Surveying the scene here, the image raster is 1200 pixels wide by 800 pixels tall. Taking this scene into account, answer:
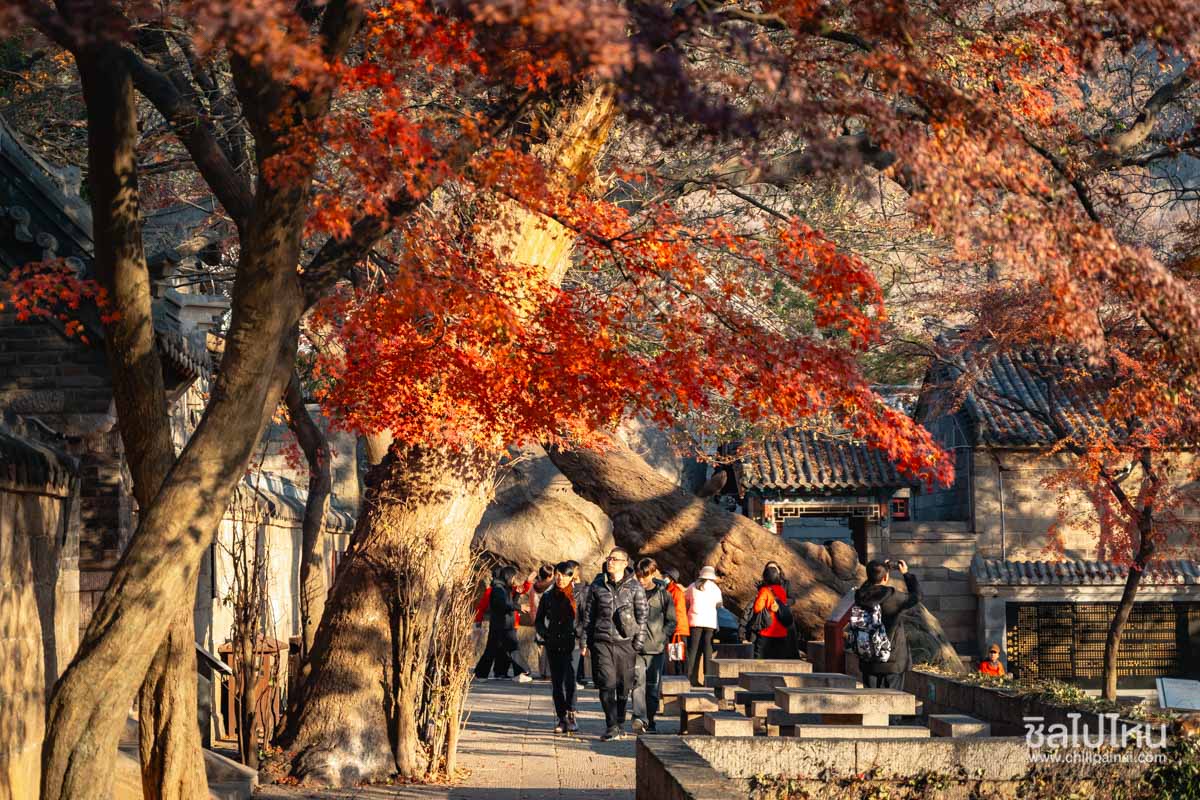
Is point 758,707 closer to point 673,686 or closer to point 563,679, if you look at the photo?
point 673,686

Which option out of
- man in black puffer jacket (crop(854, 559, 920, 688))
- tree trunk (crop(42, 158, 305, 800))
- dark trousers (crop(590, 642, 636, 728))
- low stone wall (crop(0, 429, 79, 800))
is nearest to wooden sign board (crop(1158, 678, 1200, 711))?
man in black puffer jacket (crop(854, 559, 920, 688))

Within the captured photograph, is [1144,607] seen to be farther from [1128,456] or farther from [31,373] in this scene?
[31,373]

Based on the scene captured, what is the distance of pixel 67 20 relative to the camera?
24.4ft

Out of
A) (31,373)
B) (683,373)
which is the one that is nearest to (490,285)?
(683,373)

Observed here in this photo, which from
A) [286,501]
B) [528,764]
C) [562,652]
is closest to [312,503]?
[562,652]

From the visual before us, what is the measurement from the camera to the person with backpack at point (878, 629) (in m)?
14.3

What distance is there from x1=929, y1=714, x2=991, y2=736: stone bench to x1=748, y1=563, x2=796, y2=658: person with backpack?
24.6ft

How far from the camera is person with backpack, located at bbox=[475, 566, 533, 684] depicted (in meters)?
23.8

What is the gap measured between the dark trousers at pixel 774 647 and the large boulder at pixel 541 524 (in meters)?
11.3

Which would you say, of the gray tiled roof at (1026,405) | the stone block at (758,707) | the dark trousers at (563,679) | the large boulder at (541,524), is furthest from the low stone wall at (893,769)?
the large boulder at (541,524)

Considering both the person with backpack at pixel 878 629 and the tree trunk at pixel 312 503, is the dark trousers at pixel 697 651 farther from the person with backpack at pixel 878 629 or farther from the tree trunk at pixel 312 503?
the tree trunk at pixel 312 503

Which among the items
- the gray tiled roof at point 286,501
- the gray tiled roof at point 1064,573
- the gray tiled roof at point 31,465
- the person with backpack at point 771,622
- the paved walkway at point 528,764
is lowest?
the paved walkway at point 528,764

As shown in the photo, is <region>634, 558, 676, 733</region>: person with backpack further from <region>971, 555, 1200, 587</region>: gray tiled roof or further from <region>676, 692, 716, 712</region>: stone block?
<region>971, 555, 1200, 587</region>: gray tiled roof

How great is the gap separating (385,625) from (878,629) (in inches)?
202
